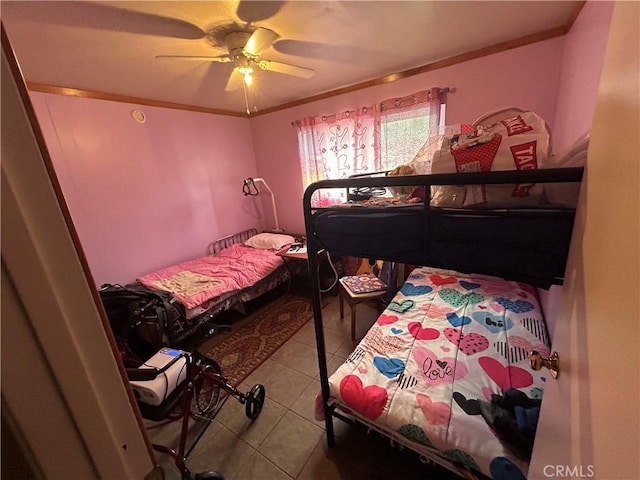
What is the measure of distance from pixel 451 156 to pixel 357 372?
114 centimetres

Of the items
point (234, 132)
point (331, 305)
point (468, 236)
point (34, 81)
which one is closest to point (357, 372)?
point (468, 236)

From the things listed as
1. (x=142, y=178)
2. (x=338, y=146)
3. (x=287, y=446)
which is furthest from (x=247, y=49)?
(x=287, y=446)

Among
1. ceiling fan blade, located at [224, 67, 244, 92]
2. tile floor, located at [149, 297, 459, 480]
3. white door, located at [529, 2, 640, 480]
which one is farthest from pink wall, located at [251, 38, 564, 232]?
tile floor, located at [149, 297, 459, 480]

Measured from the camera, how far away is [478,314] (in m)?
1.76

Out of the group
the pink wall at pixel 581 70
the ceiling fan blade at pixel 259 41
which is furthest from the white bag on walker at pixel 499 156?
the ceiling fan blade at pixel 259 41

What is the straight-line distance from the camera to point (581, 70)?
140cm

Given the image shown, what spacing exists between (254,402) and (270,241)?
203 centimetres

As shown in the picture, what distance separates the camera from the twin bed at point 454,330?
75 cm

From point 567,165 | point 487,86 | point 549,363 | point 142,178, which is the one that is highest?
point 487,86

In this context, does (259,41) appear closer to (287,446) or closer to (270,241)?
(270,241)

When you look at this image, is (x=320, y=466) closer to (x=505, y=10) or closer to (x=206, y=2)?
(x=206, y=2)

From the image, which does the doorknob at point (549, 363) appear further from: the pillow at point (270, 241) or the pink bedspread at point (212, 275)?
the pillow at point (270, 241)

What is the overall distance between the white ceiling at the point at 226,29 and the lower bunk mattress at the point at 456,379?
1896 millimetres

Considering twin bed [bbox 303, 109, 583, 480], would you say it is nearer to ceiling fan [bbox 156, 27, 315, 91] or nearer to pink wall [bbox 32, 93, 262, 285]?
ceiling fan [bbox 156, 27, 315, 91]
